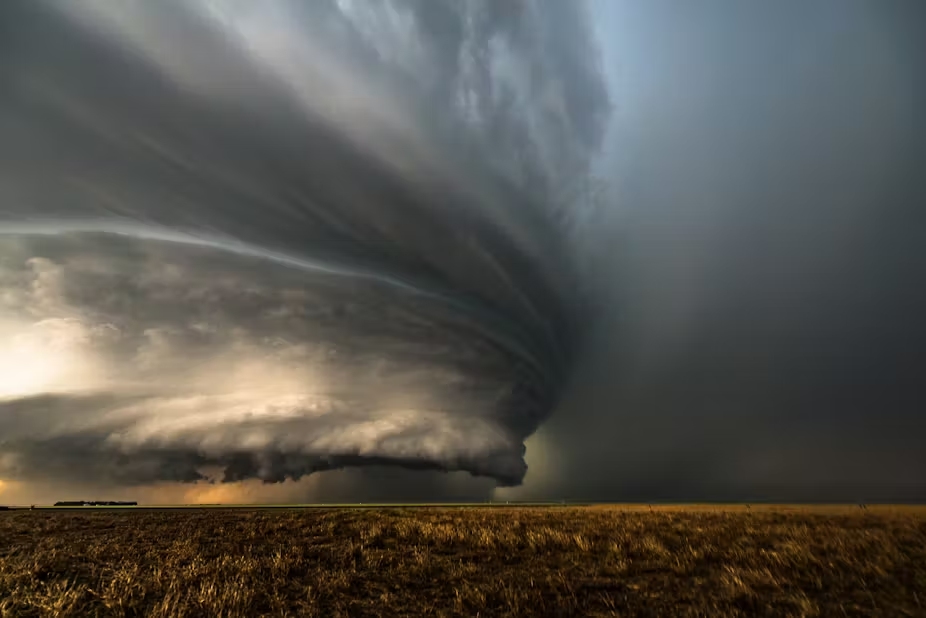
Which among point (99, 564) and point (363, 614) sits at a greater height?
point (99, 564)

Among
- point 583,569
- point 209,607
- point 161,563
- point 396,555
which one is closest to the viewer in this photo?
point 209,607

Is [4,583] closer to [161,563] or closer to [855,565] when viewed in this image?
[161,563]

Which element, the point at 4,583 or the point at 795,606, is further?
the point at 4,583

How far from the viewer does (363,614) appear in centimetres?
1169

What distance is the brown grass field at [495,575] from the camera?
11391 mm

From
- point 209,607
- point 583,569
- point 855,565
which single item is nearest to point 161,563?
point 209,607

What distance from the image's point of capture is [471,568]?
1602 cm

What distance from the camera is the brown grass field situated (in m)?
11.4

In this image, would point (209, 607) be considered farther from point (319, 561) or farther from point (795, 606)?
point (795, 606)

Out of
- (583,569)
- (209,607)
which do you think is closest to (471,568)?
(583,569)

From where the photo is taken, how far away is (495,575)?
15.0m

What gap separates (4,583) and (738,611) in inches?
783

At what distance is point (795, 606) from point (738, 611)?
149 centimetres

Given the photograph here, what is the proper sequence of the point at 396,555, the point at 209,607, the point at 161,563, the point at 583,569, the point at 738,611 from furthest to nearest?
the point at 396,555 < the point at 161,563 < the point at 583,569 < the point at 209,607 < the point at 738,611
